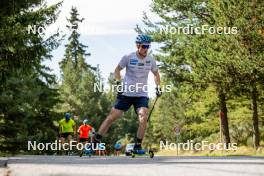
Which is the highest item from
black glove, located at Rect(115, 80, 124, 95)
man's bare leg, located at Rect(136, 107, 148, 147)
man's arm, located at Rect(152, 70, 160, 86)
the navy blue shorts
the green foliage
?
the green foliage

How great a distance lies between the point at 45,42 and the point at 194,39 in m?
8.43

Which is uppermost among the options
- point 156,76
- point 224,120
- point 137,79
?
point 224,120

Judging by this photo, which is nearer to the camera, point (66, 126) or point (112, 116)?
point (112, 116)

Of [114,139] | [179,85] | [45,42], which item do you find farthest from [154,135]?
[45,42]

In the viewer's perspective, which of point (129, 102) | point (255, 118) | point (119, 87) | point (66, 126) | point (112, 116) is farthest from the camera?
point (255, 118)

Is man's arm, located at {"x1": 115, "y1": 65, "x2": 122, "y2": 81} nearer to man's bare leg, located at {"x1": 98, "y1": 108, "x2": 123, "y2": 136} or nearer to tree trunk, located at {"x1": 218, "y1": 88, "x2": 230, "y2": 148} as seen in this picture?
man's bare leg, located at {"x1": 98, "y1": 108, "x2": 123, "y2": 136}

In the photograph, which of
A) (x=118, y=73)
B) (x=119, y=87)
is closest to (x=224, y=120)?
(x=118, y=73)

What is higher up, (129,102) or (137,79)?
(137,79)

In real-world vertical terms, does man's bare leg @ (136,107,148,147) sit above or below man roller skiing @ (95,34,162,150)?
below

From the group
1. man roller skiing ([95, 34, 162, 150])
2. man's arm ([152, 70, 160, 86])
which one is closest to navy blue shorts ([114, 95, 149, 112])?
man roller skiing ([95, 34, 162, 150])

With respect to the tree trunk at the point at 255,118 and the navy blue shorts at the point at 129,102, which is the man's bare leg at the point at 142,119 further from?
the tree trunk at the point at 255,118

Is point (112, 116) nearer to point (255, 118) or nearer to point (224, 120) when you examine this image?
point (255, 118)

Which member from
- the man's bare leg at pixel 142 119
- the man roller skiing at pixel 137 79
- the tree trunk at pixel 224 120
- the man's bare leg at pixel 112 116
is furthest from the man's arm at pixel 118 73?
the tree trunk at pixel 224 120

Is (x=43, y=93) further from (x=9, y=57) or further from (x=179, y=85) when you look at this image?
(x=9, y=57)
